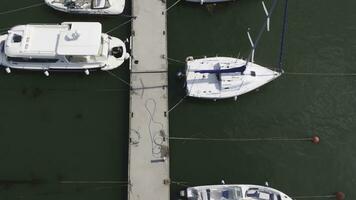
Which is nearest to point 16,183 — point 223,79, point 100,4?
point 100,4

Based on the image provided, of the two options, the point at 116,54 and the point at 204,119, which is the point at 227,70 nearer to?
the point at 204,119

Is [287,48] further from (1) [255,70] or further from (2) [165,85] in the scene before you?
(2) [165,85]

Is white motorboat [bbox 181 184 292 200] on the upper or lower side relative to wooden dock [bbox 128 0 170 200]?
lower

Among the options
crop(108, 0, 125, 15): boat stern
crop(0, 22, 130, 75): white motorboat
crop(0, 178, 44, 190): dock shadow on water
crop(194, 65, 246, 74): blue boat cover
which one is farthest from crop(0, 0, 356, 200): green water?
crop(194, 65, 246, 74): blue boat cover

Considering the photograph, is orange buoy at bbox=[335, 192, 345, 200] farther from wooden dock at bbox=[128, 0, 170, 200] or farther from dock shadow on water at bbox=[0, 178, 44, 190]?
dock shadow on water at bbox=[0, 178, 44, 190]

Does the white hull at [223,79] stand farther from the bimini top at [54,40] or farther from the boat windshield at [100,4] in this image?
the boat windshield at [100,4]

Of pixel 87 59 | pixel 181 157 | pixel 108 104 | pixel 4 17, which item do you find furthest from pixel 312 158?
pixel 4 17
